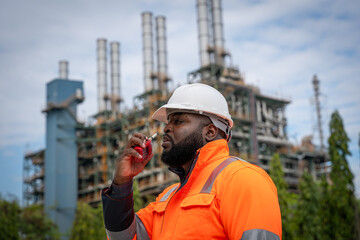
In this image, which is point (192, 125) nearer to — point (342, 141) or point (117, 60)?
point (342, 141)

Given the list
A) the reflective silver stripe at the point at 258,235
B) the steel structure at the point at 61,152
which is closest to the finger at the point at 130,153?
the reflective silver stripe at the point at 258,235

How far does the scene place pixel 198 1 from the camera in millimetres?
39219

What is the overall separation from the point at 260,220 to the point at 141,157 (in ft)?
3.10

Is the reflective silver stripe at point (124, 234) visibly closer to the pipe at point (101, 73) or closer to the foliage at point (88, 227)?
the foliage at point (88, 227)

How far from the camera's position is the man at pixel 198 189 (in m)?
2.20

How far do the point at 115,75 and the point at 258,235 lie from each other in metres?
47.9

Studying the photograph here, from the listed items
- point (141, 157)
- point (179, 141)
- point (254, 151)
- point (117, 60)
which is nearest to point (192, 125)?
point (179, 141)

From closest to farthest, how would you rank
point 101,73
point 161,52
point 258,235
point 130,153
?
1. point 258,235
2. point 130,153
3. point 161,52
4. point 101,73

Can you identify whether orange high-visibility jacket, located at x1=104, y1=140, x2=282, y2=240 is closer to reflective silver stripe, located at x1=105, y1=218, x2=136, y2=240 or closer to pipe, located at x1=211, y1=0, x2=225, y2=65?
reflective silver stripe, located at x1=105, y1=218, x2=136, y2=240

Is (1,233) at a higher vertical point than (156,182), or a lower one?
lower

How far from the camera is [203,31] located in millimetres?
38344

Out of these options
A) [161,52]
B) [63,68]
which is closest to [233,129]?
[161,52]

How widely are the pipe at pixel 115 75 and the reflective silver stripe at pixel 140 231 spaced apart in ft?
145

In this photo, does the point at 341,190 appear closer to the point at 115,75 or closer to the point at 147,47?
the point at 147,47
